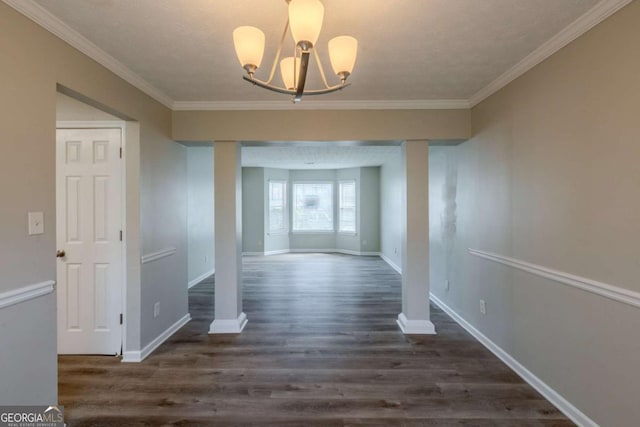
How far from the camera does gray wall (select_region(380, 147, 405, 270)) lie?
5922 millimetres

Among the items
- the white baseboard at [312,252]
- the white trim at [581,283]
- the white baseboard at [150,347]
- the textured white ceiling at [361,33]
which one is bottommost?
the white baseboard at [150,347]

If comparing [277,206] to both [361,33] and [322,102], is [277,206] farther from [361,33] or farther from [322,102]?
[361,33]

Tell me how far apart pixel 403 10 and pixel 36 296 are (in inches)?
104

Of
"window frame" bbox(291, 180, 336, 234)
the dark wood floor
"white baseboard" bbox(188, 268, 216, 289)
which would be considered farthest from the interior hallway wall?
"window frame" bbox(291, 180, 336, 234)

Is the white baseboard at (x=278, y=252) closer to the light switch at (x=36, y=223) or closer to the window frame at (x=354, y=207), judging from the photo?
the window frame at (x=354, y=207)

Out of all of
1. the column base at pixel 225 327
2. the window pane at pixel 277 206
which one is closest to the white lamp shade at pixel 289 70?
the column base at pixel 225 327

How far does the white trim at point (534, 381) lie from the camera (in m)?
1.74

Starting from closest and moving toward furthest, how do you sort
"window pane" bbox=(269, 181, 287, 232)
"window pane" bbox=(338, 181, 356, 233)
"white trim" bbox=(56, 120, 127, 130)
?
"white trim" bbox=(56, 120, 127, 130) < "window pane" bbox=(338, 181, 356, 233) < "window pane" bbox=(269, 181, 287, 232)

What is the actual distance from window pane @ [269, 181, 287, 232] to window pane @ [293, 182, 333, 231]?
330mm

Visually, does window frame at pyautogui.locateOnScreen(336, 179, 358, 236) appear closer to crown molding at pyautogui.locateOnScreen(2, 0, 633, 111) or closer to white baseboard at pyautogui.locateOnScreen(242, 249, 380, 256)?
white baseboard at pyautogui.locateOnScreen(242, 249, 380, 256)

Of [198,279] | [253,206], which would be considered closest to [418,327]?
[198,279]

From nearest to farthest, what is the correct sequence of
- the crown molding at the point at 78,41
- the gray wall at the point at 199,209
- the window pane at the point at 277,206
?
the crown molding at the point at 78,41
the gray wall at the point at 199,209
the window pane at the point at 277,206

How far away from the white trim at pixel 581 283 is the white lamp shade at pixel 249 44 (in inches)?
87.0

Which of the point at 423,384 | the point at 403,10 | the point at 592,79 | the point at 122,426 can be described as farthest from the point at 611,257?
the point at 122,426
